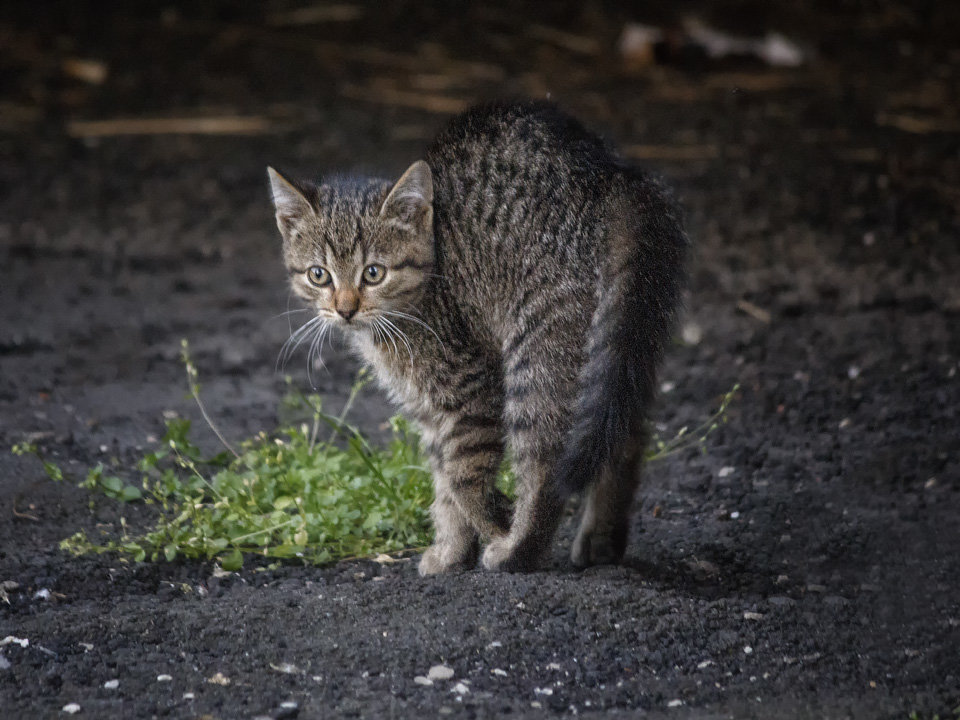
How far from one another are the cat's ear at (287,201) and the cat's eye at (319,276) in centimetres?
22

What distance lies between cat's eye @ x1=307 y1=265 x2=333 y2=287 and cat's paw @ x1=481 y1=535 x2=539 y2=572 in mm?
1132

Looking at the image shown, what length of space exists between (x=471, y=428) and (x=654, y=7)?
7.98 m

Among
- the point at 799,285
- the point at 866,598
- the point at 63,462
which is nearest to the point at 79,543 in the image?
the point at 63,462

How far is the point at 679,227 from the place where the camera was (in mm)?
4148

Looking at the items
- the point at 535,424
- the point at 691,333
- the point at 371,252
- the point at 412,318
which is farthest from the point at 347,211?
the point at 691,333

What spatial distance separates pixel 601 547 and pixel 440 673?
1017 mm

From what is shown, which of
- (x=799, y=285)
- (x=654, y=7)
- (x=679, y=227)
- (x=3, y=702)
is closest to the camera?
(x=3, y=702)

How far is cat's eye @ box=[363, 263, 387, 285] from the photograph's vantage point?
4.19 m

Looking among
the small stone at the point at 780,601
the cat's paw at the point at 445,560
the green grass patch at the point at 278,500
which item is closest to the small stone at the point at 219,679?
the green grass patch at the point at 278,500

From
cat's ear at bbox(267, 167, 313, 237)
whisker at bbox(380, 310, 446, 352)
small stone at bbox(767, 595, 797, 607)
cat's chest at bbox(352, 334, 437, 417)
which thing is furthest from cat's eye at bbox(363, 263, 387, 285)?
small stone at bbox(767, 595, 797, 607)

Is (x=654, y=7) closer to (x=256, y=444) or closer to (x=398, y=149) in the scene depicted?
(x=398, y=149)

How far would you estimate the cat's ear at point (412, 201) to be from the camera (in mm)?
4121

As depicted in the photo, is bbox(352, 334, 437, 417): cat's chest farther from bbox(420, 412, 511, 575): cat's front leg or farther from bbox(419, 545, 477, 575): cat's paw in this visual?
bbox(419, 545, 477, 575): cat's paw

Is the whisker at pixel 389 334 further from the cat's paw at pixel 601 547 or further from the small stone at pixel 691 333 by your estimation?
the small stone at pixel 691 333
